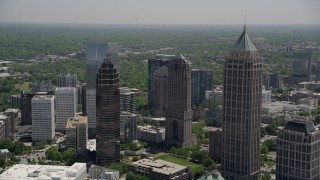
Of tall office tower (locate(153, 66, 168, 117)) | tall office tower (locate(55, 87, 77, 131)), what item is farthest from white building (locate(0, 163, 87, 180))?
tall office tower (locate(153, 66, 168, 117))

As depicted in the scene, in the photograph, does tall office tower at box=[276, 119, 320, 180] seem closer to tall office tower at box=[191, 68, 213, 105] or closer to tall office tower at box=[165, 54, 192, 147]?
tall office tower at box=[165, 54, 192, 147]

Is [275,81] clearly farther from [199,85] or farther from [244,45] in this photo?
[244,45]

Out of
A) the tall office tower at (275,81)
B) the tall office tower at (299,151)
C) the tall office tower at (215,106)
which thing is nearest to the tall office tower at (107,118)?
the tall office tower at (299,151)

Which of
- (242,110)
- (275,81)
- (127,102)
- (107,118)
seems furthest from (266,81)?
(242,110)

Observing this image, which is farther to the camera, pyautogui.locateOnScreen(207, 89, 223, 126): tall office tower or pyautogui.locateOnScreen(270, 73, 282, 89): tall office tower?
pyautogui.locateOnScreen(270, 73, 282, 89): tall office tower

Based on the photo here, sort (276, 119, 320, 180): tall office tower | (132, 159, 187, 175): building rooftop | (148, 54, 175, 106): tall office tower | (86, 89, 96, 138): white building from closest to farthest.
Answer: (276, 119, 320, 180): tall office tower, (132, 159, 187, 175): building rooftop, (86, 89, 96, 138): white building, (148, 54, 175, 106): tall office tower

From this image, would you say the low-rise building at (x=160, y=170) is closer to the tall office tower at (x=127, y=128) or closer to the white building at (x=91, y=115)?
the tall office tower at (x=127, y=128)
